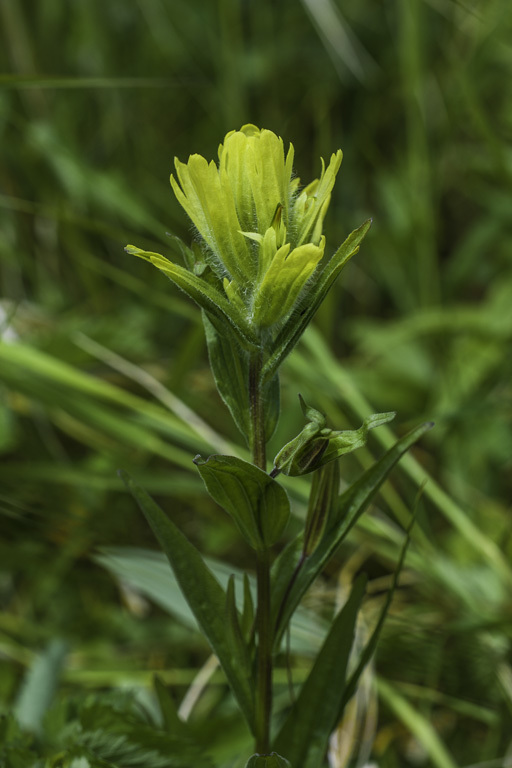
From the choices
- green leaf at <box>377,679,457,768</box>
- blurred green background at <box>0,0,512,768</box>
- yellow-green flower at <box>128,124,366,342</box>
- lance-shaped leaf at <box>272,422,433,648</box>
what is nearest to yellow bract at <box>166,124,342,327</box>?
yellow-green flower at <box>128,124,366,342</box>

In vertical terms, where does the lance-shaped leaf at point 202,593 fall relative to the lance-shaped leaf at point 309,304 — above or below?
below

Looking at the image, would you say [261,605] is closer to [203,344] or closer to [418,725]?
[418,725]

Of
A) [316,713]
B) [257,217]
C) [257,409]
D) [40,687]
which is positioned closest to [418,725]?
[316,713]

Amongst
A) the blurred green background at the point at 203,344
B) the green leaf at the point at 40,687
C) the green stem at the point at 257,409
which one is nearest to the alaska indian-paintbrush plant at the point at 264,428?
the green stem at the point at 257,409

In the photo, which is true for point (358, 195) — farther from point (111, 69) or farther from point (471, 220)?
point (111, 69)

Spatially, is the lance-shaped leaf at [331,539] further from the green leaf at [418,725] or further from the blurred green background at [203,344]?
the green leaf at [418,725]

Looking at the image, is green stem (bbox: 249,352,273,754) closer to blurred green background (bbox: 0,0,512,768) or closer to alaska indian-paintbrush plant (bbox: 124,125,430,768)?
alaska indian-paintbrush plant (bbox: 124,125,430,768)
